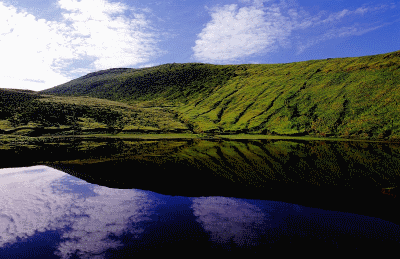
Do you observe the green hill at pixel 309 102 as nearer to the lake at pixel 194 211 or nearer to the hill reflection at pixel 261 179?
the hill reflection at pixel 261 179

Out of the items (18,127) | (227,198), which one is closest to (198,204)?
(227,198)

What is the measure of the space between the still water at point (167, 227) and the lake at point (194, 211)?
6 cm

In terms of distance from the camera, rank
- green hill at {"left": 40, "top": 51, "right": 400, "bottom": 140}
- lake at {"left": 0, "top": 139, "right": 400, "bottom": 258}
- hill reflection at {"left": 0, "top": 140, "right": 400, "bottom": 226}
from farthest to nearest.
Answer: green hill at {"left": 40, "top": 51, "right": 400, "bottom": 140}, hill reflection at {"left": 0, "top": 140, "right": 400, "bottom": 226}, lake at {"left": 0, "top": 139, "right": 400, "bottom": 258}

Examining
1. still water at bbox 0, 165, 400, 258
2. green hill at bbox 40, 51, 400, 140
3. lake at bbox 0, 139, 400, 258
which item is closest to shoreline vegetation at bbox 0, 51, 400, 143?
green hill at bbox 40, 51, 400, 140

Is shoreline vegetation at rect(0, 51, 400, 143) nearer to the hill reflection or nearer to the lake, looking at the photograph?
the hill reflection

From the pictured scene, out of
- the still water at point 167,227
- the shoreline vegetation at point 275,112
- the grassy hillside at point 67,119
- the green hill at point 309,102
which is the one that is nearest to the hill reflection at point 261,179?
the still water at point 167,227

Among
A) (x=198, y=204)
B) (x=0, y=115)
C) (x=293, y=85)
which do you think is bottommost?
(x=198, y=204)

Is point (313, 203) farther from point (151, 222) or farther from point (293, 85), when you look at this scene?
point (293, 85)

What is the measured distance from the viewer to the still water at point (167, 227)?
10641 millimetres

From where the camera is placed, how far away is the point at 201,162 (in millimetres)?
31172

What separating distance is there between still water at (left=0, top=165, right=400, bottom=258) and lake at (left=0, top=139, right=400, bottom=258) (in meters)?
0.06

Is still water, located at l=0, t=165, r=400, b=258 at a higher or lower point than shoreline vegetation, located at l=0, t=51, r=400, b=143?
lower

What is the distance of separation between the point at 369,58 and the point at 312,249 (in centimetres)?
15548

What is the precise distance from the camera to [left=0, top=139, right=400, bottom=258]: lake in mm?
10930
